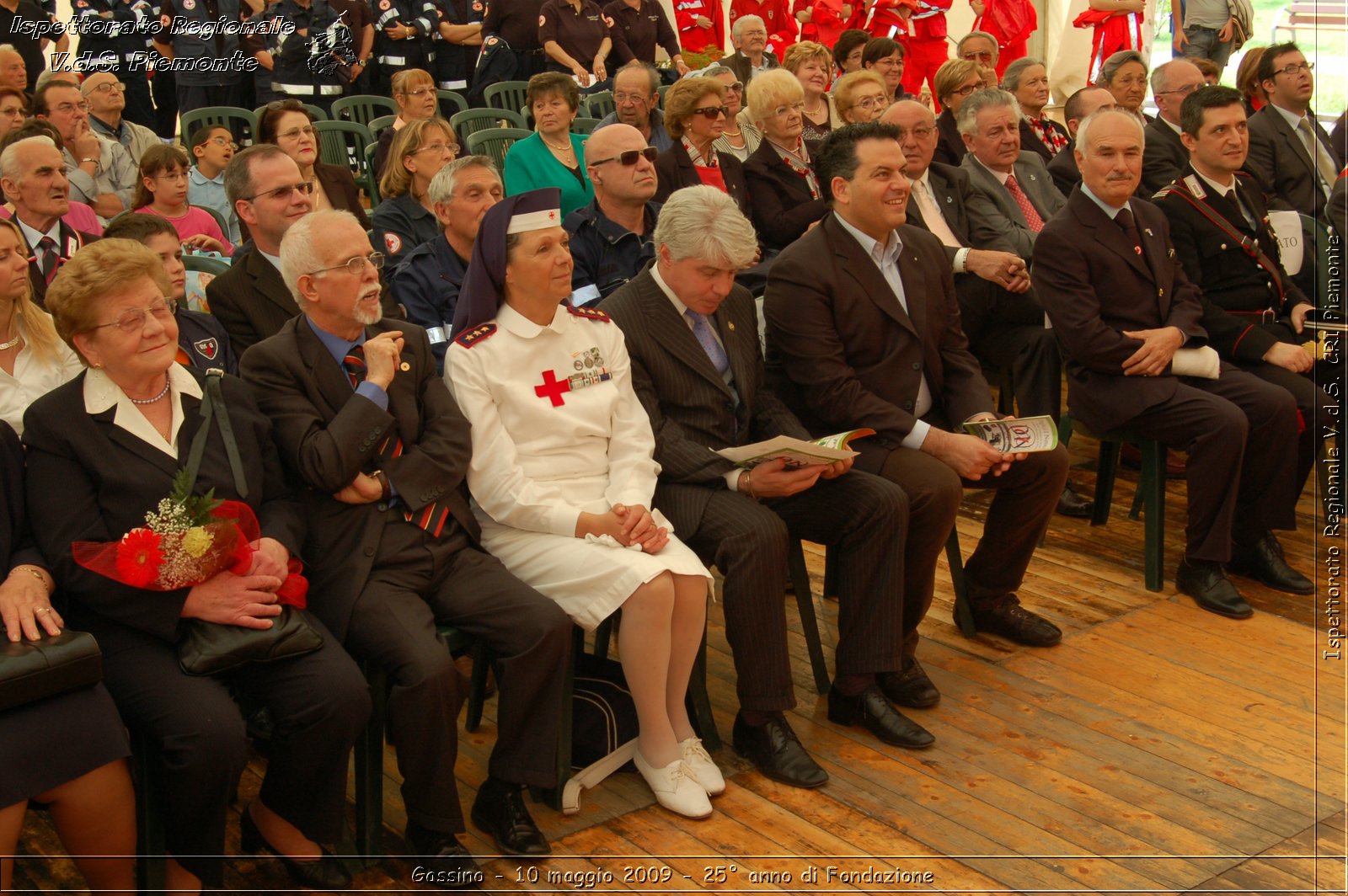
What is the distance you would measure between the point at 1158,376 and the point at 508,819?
2686 millimetres

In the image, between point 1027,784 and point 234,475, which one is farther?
point 1027,784

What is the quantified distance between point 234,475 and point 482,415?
2.05 ft

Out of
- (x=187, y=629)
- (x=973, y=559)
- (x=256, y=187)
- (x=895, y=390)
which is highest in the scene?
(x=256, y=187)

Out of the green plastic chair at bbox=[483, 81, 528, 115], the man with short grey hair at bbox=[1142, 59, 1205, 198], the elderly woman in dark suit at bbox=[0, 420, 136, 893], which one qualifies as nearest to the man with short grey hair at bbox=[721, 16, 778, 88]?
the green plastic chair at bbox=[483, 81, 528, 115]

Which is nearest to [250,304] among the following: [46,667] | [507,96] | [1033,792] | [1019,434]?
[46,667]

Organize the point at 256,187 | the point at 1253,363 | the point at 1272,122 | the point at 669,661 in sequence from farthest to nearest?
the point at 1272,122 → the point at 1253,363 → the point at 256,187 → the point at 669,661

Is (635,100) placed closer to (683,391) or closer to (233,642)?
(683,391)

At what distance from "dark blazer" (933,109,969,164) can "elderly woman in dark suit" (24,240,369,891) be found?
4.25m

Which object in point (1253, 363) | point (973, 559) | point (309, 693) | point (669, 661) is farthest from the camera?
point (1253, 363)

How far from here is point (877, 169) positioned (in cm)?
366

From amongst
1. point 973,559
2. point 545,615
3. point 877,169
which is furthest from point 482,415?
point 973,559

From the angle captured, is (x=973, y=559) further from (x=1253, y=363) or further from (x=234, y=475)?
(x=234, y=475)

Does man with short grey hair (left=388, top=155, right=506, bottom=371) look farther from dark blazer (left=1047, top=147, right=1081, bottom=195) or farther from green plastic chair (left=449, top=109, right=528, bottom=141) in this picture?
green plastic chair (left=449, top=109, right=528, bottom=141)

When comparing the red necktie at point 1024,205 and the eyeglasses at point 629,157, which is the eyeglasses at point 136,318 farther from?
the red necktie at point 1024,205
